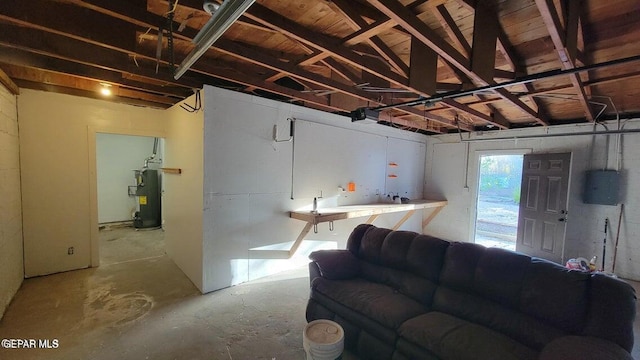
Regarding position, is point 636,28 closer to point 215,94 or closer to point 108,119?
point 215,94

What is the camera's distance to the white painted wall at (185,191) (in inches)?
127

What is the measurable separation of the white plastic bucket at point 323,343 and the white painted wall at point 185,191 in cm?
194

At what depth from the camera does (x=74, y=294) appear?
3086mm

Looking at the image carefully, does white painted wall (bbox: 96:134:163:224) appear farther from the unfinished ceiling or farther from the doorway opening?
the doorway opening

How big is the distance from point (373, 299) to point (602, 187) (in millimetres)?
4374

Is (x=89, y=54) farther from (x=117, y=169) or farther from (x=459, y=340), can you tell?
(x=117, y=169)

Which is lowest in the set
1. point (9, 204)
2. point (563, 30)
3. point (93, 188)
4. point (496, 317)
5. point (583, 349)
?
point (496, 317)

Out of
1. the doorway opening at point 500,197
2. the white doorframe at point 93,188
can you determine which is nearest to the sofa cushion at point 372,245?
the white doorframe at point 93,188

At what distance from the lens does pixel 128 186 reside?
656 cm

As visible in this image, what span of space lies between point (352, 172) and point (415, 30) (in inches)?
123

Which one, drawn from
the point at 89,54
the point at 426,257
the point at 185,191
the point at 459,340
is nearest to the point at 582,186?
the point at 426,257

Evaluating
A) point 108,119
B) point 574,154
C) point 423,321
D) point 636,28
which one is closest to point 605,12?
point 636,28

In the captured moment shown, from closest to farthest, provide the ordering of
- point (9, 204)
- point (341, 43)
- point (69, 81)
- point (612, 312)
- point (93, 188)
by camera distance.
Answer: point (612, 312) < point (341, 43) < point (9, 204) < point (69, 81) < point (93, 188)

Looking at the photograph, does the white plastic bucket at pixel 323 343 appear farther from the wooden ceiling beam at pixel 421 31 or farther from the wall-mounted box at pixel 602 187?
the wall-mounted box at pixel 602 187
